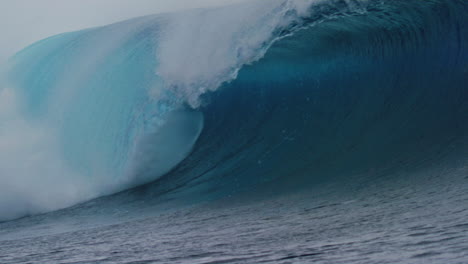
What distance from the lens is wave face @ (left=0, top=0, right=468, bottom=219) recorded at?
226 inches

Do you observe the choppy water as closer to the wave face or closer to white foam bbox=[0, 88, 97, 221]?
the wave face

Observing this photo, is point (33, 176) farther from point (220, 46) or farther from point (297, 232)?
point (297, 232)

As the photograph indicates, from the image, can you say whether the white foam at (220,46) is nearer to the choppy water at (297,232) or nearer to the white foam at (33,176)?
the white foam at (33,176)

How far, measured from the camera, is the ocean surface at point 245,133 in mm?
3876

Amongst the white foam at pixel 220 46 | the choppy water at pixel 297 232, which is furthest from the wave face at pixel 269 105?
the choppy water at pixel 297 232

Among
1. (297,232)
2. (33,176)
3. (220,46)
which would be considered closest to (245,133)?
(220,46)

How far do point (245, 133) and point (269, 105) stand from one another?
660 millimetres

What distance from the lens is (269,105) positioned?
7.06 metres

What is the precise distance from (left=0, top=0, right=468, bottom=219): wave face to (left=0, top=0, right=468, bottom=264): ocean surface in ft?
0.07

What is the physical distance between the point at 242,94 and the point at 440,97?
227cm

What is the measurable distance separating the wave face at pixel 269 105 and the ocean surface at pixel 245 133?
0.02 m

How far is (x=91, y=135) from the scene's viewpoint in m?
8.62

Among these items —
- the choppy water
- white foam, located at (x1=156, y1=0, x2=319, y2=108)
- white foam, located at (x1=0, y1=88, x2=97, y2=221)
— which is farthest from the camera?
white foam, located at (x1=156, y1=0, x2=319, y2=108)

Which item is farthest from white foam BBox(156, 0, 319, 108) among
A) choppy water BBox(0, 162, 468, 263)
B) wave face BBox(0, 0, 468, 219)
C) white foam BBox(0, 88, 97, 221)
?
choppy water BBox(0, 162, 468, 263)
